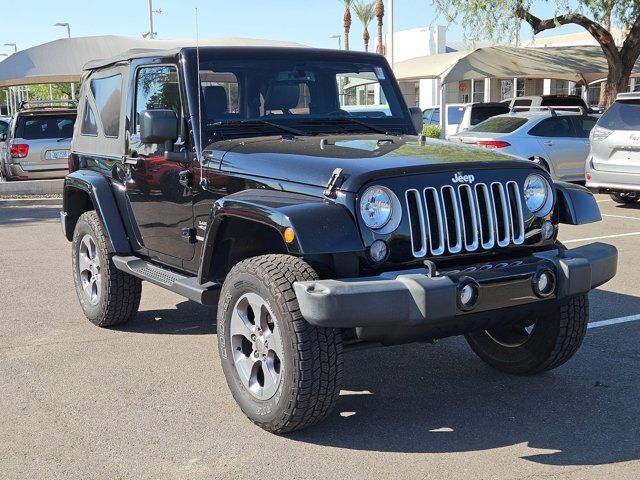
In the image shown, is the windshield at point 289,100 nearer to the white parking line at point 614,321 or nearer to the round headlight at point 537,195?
the round headlight at point 537,195

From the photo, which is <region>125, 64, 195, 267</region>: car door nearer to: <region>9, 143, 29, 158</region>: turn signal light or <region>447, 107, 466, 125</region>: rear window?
<region>9, 143, 29, 158</region>: turn signal light

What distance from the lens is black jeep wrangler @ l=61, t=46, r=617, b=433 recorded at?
392 cm

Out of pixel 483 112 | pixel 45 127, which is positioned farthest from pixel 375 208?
pixel 483 112

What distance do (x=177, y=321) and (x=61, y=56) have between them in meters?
26.4

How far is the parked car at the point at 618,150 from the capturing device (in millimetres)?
12062

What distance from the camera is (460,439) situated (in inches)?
165

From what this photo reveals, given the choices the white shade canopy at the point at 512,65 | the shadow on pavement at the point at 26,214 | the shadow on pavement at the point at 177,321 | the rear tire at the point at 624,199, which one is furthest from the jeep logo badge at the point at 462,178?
the white shade canopy at the point at 512,65

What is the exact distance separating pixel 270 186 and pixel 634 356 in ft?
9.00

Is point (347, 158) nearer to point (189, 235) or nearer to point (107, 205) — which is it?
point (189, 235)

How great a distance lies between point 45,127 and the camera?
613 inches

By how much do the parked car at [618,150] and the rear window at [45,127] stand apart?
914 cm

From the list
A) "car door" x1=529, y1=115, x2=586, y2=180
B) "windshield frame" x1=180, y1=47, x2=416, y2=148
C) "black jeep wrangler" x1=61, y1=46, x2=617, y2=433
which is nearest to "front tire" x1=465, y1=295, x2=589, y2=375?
"black jeep wrangler" x1=61, y1=46, x2=617, y2=433

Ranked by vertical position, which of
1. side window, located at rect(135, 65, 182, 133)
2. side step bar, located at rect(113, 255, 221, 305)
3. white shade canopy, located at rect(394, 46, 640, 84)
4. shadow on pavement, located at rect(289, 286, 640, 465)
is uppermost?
white shade canopy, located at rect(394, 46, 640, 84)

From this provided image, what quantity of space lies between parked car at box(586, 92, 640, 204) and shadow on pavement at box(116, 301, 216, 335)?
759cm
